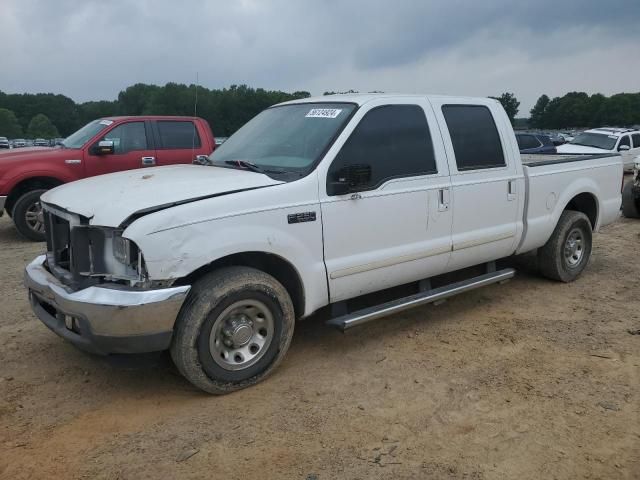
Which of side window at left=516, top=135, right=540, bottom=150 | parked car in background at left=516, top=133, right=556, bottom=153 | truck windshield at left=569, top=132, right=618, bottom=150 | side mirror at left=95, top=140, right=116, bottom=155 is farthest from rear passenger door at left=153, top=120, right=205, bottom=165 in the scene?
truck windshield at left=569, top=132, right=618, bottom=150

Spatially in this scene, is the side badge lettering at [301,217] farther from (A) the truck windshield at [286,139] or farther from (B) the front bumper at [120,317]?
(B) the front bumper at [120,317]

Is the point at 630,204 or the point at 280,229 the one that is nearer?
the point at 280,229

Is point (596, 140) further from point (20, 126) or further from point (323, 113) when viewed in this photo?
point (20, 126)

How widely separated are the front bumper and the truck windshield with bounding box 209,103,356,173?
4.26 ft

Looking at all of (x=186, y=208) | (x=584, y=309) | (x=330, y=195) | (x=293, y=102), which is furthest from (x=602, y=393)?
(x=293, y=102)

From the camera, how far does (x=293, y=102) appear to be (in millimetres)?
4938

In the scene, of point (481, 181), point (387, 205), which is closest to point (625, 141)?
point (481, 181)

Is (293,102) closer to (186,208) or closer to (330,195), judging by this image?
(330,195)

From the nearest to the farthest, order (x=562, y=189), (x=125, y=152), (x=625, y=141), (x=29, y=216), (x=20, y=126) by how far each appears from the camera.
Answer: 1. (x=562, y=189)
2. (x=29, y=216)
3. (x=125, y=152)
4. (x=625, y=141)
5. (x=20, y=126)

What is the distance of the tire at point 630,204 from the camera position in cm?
1036

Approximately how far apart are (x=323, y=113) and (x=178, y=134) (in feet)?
19.2

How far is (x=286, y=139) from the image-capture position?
4387mm

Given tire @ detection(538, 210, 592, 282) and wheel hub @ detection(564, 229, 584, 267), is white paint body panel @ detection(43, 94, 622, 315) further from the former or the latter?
wheel hub @ detection(564, 229, 584, 267)

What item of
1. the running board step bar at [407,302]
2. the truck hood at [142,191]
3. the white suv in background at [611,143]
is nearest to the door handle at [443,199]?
the running board step bar at [407,302]
